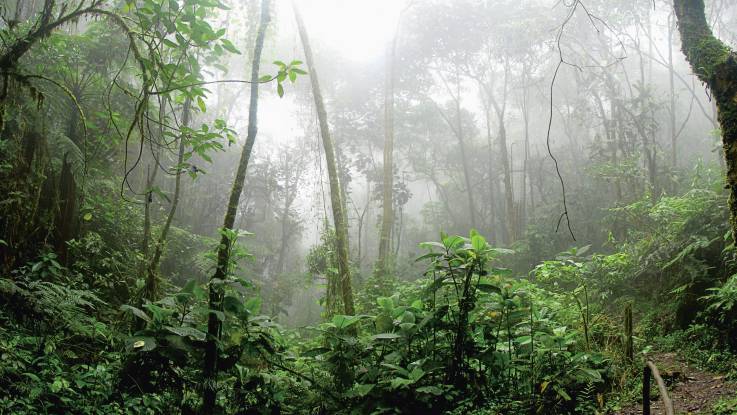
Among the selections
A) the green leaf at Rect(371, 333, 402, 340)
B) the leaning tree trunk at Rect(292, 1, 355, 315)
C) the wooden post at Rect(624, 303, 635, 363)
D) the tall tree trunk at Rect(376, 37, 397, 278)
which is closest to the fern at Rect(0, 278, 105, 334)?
the green leaf at Rect(371, 333, 402, 340)

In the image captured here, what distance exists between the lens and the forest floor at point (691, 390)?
10.8 ft

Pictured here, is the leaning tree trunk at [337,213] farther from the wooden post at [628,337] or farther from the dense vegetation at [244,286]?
the wooden post at [628,337]

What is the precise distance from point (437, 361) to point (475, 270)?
84cm

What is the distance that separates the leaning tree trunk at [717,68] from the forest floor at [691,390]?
151 centimetres

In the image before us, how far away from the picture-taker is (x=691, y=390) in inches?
145

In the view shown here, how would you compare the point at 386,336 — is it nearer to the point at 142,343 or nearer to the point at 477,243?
the point at 477,243

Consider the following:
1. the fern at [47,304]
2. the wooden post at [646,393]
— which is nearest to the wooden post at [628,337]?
the wooden post at [646,393]

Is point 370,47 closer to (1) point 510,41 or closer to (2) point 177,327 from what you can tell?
(1) point 510,41

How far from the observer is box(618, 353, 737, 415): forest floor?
10.8ft

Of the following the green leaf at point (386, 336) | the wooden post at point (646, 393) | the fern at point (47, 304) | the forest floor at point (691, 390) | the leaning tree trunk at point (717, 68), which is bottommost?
the forest floor at point (691, 390)

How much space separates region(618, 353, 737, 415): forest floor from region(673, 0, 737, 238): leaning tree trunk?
4.97ft

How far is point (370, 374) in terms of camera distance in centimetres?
380

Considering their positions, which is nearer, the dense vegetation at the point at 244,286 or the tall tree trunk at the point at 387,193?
the dense vegetation at the point at 244,286

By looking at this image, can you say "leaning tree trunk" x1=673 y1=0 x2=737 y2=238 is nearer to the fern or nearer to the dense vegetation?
the dense vegetation
